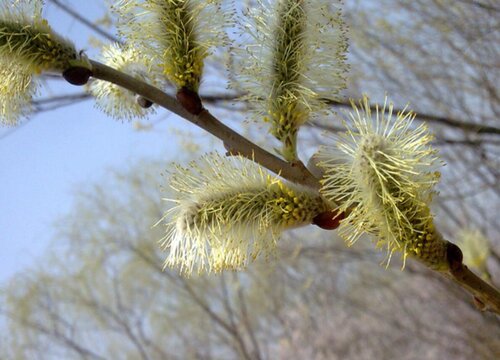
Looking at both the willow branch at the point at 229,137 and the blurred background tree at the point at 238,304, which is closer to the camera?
the willow branch at the point at 229,137

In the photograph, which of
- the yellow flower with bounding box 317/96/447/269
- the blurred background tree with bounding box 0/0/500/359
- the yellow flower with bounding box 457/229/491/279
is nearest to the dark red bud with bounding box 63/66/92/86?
the yellow flower with bounding box 317/96/447/269

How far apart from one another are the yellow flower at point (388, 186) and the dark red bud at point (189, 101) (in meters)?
0.14

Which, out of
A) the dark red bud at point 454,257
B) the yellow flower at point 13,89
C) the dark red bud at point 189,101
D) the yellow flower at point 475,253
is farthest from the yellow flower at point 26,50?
the yellow flower at point 475,253

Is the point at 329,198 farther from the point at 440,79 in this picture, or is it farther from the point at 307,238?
the point at 307,238

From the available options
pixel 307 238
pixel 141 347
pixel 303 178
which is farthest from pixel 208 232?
pixel 141 347

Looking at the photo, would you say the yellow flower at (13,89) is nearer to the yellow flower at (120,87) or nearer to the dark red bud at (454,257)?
the yellow flower at (120,87)

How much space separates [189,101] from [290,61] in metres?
0.11

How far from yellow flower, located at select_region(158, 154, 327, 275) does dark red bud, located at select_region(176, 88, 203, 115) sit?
5cm

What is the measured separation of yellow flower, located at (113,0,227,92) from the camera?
631mm

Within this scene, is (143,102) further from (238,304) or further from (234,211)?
(238,304)

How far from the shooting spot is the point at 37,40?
60 cm

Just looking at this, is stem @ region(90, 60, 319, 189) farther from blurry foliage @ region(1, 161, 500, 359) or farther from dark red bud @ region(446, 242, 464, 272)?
blurry foliage @ region(1, 161, 500, 359)

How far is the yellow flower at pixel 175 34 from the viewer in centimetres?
63

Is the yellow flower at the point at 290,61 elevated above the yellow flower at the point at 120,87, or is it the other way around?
the yellow flower at the point at 120,87
